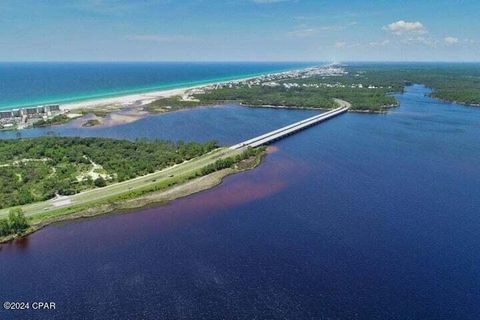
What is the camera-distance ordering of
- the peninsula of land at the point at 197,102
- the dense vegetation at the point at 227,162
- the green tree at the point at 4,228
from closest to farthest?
the green tree at the point at 4,228
the dense vegetation at the point at 227,162
the peninsula of land at the point at 197,102

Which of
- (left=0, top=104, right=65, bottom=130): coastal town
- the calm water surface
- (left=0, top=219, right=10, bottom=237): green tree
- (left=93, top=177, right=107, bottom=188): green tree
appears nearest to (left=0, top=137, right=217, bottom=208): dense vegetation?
(left=93, top=177, right=107, bottom=188): green tree

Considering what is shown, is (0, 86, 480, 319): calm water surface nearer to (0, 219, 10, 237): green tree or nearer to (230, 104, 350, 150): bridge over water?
(0, 219, 10, 237): green tree

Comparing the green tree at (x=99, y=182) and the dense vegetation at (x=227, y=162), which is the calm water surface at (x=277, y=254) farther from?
the green tree at (x=99, y=182)

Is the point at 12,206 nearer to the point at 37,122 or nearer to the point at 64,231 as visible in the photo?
the point at 64,231

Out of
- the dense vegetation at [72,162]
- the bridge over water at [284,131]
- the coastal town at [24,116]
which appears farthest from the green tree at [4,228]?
the coastal town at [24,116]

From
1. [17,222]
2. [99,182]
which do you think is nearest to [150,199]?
[99,182]

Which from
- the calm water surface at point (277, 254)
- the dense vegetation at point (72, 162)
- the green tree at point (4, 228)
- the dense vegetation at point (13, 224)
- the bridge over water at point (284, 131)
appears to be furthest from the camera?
the bridge over water at point (284, 131)
